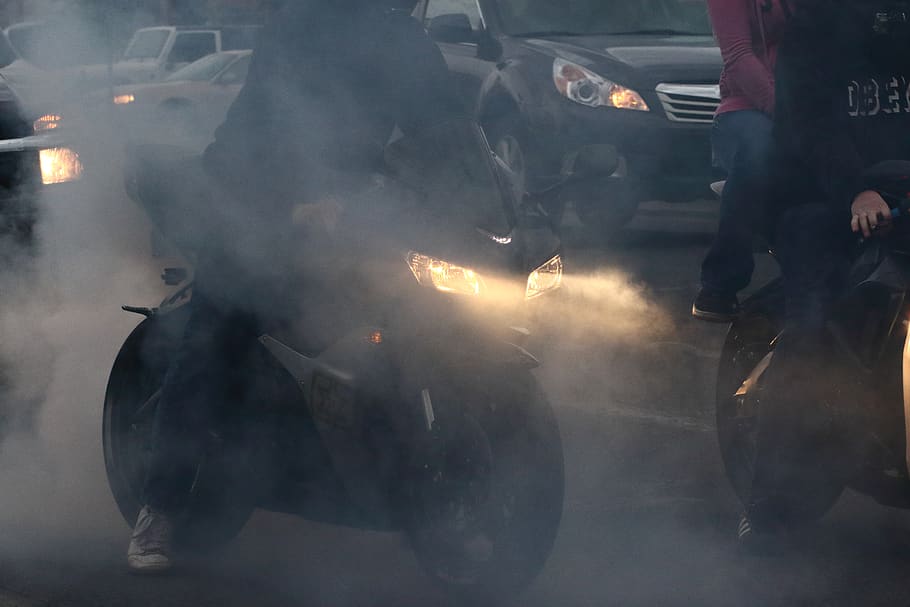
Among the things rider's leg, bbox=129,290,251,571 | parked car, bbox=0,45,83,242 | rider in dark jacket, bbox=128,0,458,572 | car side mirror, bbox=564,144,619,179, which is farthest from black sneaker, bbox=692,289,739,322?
parked car, bbox=0,45,83,242

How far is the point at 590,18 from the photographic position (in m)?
9.59

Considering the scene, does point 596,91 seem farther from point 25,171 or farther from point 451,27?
point 25,171

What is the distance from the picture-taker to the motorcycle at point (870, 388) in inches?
140

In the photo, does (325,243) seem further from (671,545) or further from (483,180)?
(671,545)

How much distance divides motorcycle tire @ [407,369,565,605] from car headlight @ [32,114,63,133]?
433 cm

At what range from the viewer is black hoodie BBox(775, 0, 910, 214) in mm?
3633

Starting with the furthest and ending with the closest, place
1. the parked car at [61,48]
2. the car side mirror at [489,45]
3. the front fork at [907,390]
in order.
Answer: the car side mirror at [489,45]
the parked car at [61,48]
the front fork at [907,390]

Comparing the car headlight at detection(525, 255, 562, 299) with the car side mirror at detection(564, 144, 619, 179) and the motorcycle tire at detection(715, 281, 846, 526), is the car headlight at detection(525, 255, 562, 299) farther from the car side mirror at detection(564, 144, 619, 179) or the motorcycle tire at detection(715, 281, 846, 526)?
the motorcycle tire at detection(715, 281, 846, 526)

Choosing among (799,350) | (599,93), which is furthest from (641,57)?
(799,350)

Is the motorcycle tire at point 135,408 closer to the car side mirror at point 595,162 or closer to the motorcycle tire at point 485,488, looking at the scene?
the motorcycle tire at point 485,488

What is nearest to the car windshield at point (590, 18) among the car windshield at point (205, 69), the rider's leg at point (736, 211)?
the rider's leg at point (736, 211)

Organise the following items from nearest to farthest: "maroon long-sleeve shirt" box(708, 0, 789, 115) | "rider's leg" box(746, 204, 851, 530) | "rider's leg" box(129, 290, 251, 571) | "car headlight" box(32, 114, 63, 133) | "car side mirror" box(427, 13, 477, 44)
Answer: "rider's leg" box(746, 204, 851, 530)
"rider's leg" box(129, 290, 251, 571)
"maroon long-sleeve shirt" box(708, 0, 789, 115)
"car headlight" box(32, 114, 63, 133)
"car side mirror" box(427, 13, 477, 44)

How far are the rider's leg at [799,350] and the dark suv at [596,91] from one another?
498 centimetres

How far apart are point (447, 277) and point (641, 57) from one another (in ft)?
19.4
